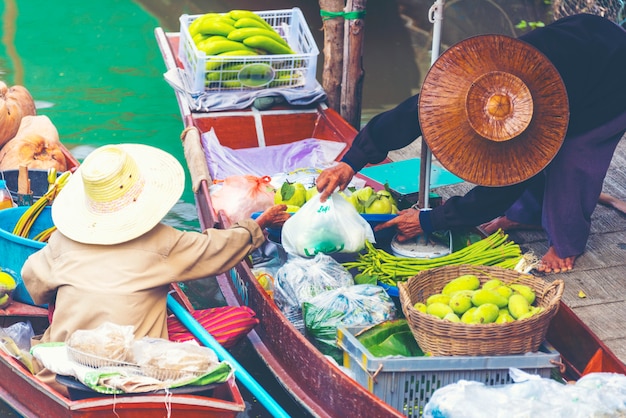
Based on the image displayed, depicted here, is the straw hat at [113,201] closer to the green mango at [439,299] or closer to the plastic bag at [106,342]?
the plastic bag at [106,342]

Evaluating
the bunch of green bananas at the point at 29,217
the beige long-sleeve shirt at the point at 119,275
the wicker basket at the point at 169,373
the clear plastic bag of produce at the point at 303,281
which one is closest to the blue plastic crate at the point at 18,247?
the bunch of green bananas at the point at 29,217

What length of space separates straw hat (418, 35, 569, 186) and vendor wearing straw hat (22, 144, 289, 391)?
1.05m

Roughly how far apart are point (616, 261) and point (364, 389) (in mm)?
1971

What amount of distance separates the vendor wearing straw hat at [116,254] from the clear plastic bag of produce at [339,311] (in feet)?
1.43

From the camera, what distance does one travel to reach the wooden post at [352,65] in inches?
222

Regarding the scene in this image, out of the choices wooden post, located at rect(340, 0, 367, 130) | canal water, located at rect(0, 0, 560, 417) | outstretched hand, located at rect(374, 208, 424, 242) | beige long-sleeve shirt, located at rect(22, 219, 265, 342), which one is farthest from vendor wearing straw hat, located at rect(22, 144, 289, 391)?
canal water, located at rect(0, 0, 560, 417)

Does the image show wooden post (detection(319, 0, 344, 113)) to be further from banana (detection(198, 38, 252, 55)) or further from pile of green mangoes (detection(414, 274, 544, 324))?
pile of green mangoes (detection(414, 274, 544, 324))

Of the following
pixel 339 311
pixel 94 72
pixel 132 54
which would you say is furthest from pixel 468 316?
pixel 132 54

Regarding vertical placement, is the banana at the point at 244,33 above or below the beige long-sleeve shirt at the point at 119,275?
above

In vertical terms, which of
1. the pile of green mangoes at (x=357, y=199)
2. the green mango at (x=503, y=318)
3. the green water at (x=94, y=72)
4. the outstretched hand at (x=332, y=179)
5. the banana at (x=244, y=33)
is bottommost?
the green water at (x=94, y=72)

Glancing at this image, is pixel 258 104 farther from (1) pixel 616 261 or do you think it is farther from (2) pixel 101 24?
(2) pixel 101 24

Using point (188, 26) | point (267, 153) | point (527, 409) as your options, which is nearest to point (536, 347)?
point (527, 409)

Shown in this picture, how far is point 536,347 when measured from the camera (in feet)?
10.5

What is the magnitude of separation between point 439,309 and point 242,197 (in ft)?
5.53
